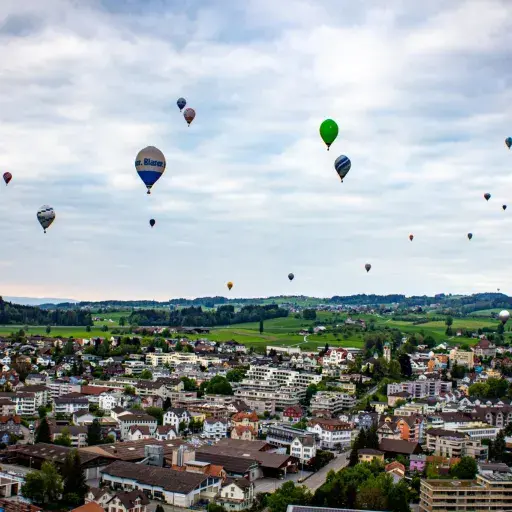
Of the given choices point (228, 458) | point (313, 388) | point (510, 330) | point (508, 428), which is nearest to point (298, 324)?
point (510, 330)

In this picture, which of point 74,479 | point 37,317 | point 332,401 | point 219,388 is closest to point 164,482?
point 74,479

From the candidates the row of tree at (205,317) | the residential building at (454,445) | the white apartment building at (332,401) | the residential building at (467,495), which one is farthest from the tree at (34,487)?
the row of tree at (205,317)

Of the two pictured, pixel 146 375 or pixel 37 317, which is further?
pixel 37 317

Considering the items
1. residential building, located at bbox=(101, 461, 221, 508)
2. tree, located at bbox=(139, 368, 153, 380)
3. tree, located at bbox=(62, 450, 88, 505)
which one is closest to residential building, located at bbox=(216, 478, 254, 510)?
residential building, located at bbox=(101, 461, 221, 508)

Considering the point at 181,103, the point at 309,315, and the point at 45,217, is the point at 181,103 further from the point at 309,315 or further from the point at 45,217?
the point at 309,315

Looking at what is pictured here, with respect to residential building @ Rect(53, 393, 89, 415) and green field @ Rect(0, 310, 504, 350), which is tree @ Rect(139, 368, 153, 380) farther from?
green field @ Rect(0, 310, 504, 350)

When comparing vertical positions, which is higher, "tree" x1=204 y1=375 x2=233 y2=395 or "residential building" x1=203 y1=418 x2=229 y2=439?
"tree" x1=204 y1=375 x2=233 y2=395

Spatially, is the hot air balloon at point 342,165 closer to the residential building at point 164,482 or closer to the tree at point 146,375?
the residential building at point 164,482
